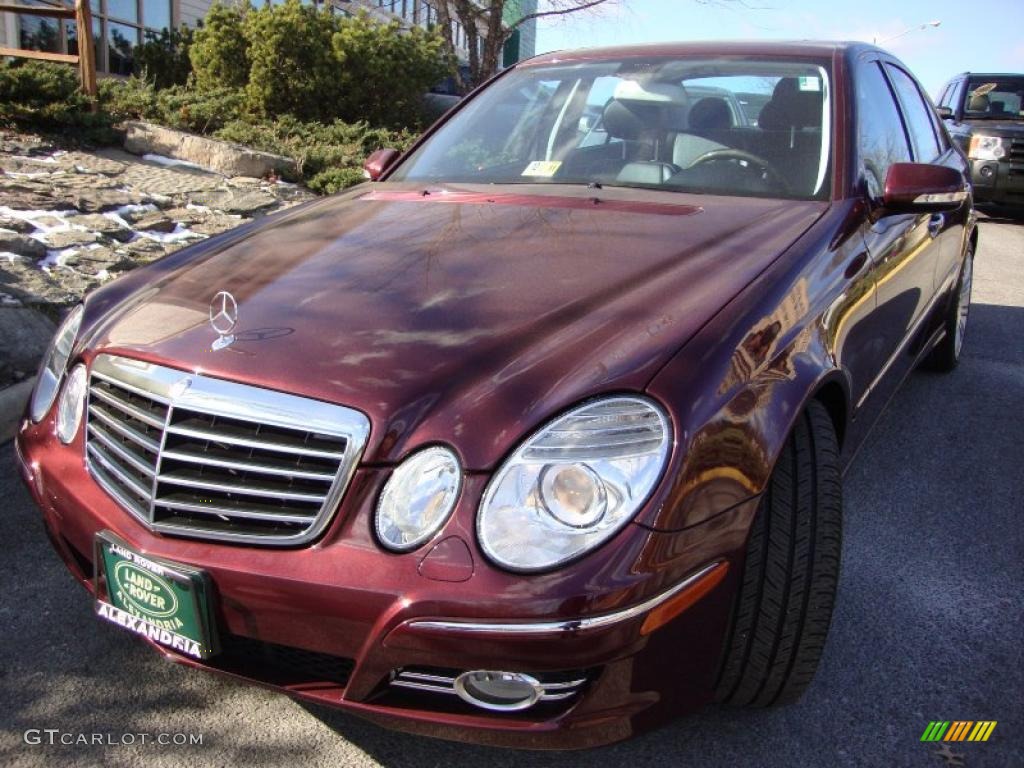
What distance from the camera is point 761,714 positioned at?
7.07 feet

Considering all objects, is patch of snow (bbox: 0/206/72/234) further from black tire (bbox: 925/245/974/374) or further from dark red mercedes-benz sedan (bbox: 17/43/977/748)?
black tire (bbox: 925/245/974/374)

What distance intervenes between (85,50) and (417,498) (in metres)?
8.73

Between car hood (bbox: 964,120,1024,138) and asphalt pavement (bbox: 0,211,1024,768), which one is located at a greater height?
car hood (bbox: 964,120,1024,138)

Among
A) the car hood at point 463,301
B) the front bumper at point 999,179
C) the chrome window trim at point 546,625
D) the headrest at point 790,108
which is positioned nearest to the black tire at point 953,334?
the headrest at point 790,108

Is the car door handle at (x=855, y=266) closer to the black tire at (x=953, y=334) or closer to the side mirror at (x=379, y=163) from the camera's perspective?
the side mirror at (x=379, y=163)

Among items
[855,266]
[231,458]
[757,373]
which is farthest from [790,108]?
[231,458]

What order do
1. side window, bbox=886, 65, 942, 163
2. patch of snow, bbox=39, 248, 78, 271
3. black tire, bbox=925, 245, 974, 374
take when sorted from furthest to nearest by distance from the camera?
patch of snow, bbox=39, 248, 78, 271, black tire, bbox=925, 245, 974, 374, side window, bbox=886, 65, 942, 163

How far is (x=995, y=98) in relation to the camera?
12312mm

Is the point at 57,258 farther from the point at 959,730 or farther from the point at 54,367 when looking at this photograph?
the point at 959,730

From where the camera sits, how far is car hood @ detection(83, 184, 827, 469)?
1.74m

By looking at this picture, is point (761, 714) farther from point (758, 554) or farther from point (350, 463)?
point (350, 463)

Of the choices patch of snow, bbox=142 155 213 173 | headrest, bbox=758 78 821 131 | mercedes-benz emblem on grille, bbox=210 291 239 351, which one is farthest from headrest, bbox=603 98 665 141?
patch of snow, bbox=142 155 213 173

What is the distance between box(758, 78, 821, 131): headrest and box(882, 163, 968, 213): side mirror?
0.31 m

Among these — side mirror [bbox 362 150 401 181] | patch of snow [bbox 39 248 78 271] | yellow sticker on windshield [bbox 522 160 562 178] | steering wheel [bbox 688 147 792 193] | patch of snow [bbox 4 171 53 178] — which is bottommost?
patch of snow [bbox 39 248 78 271]
